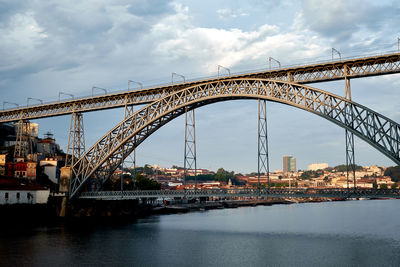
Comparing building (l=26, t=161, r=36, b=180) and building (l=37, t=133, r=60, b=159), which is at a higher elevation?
building (l=37, t=133, r=60, b=159)

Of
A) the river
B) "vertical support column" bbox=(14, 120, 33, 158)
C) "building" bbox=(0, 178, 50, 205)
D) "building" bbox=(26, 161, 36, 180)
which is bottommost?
the river

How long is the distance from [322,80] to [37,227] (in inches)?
1376

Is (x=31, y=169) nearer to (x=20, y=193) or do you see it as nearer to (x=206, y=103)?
(x=20, y=193)

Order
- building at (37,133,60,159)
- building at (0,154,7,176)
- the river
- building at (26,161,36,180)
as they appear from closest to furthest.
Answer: the river → building at (26,161,36,180) → building at (0,154,7,176) → building at (37,133,60,159)

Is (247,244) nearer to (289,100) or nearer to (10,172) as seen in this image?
(289,100)

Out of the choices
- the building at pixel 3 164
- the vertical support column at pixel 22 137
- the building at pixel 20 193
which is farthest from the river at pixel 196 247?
the building at pixel 3 164

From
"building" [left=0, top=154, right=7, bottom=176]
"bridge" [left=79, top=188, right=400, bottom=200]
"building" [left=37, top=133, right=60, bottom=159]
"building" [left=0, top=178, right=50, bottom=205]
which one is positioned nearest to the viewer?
"bridge" [left=79, top=188, right=400, bottom=200]

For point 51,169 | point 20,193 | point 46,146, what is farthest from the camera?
point 46,146

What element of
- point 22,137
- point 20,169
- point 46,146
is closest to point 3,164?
point 20,169

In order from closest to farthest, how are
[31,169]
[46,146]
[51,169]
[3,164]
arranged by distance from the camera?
[31,169] → [3,164] → [51,169] → [46,146]

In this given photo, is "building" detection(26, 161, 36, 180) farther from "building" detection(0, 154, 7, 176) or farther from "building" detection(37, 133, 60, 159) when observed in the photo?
"building" detection(37, 133, 60, 159)

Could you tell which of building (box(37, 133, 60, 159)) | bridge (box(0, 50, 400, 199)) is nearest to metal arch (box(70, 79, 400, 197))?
bridge (box(0, 50, 400, 199))

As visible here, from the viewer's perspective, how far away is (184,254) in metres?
33.2

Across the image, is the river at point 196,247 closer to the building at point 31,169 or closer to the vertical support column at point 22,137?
the building at point 31,169
